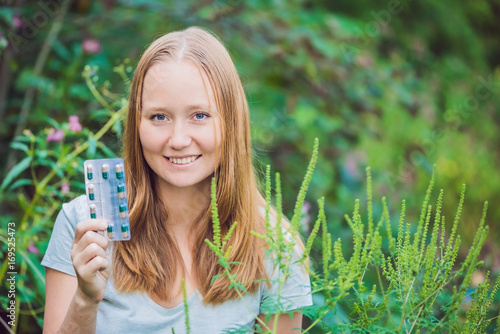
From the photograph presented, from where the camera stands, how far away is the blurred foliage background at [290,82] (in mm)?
2756

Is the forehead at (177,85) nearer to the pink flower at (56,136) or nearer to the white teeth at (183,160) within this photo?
the white teeth at (183,160)

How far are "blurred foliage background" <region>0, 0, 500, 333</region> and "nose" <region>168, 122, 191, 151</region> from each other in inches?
21.7

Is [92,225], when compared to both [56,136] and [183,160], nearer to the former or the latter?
[183,160]

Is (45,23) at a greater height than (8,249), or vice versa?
(45,23)

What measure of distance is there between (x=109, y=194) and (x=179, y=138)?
0.91ft

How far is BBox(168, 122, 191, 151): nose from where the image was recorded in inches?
58.4

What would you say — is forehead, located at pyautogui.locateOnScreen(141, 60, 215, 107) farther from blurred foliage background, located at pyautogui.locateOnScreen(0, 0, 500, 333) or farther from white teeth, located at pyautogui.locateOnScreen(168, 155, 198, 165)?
blurred foliage background, located at pyautogui.locateOnScreen(0, 0, 500, 333)

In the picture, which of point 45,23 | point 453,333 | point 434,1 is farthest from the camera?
point 434,1

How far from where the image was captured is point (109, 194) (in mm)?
1263

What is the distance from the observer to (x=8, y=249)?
2.01 m

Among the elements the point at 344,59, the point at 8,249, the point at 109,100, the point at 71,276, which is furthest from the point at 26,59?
the point at 71,276

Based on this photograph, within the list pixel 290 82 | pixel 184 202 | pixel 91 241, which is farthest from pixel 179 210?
pixel 290 82

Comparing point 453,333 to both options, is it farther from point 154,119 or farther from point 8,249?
point 8,249

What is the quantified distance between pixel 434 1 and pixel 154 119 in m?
2.88
